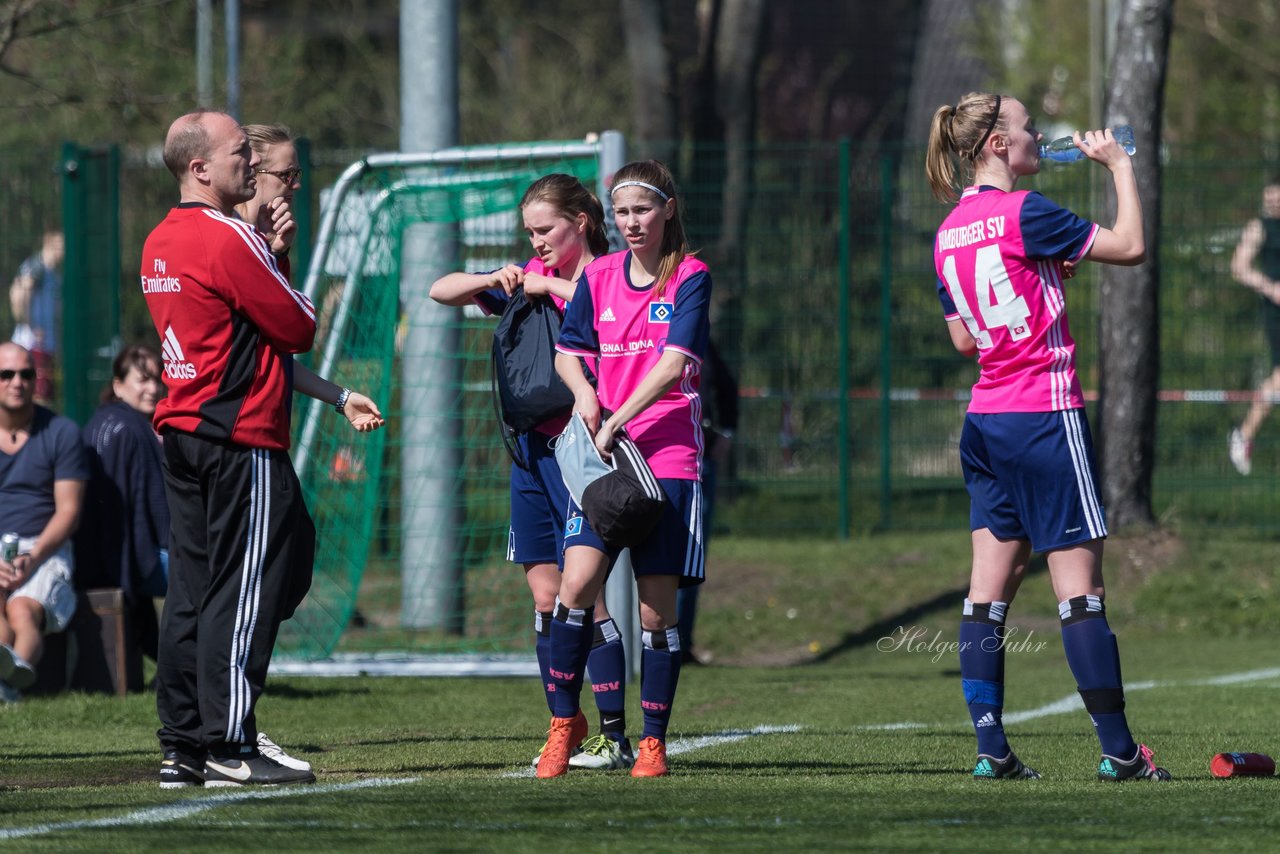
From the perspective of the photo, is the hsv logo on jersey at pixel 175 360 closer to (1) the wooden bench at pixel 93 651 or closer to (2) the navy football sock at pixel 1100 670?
(2) the navy football sock at pixel 1100 670

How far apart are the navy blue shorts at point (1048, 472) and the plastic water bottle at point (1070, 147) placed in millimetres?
816

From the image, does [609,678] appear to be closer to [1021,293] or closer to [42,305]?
[1021,293]

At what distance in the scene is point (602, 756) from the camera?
597 centimetres

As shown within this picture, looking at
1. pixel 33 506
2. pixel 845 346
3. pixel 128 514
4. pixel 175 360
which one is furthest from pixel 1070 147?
pixel 845 346

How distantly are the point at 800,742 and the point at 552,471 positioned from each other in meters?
1.56

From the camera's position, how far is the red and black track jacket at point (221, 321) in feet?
17.9

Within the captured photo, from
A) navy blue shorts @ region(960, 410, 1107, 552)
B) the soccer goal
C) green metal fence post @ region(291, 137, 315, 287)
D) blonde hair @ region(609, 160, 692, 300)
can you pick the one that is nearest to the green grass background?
navy blue shorts @ region(960, 410, 1107, 552)

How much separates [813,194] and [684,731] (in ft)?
21.8

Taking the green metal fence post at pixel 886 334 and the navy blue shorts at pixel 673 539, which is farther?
the green metal fence post at pixel 886 334

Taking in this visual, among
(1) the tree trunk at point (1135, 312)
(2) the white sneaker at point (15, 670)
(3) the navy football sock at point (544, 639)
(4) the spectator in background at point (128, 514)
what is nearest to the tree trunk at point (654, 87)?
(1) the tree trunk at point (1135, 312)

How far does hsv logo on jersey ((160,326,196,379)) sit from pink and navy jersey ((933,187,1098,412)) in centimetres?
238

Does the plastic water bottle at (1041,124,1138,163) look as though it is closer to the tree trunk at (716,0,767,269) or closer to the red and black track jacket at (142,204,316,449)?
the red and black track jacket at (142,204,316,449)

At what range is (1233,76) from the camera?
2944cm

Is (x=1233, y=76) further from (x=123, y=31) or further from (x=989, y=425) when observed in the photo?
(x=989, y=425)
